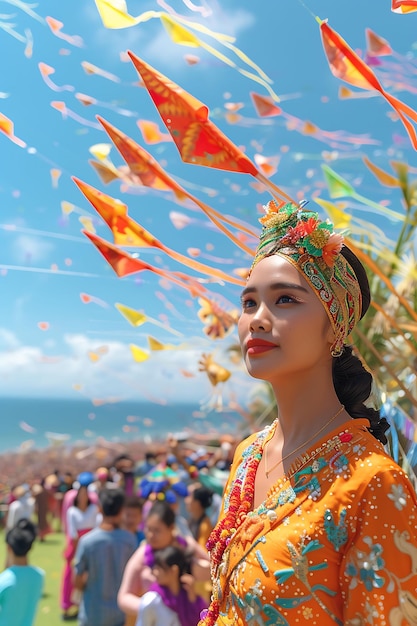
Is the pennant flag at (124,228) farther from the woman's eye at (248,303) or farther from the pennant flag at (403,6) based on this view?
the pennant flag at (403,6)

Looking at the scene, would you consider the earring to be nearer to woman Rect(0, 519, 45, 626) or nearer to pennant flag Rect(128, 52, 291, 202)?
pennant flag Rect(128, 52, 291, 202)

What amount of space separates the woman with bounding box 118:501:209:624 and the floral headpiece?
1.77 metres

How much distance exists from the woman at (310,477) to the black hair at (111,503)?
7.02ft

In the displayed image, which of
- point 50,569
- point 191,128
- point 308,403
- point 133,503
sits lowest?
point 308,403

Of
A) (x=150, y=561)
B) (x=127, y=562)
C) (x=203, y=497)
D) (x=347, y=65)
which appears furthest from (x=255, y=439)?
(x=203, y=497)

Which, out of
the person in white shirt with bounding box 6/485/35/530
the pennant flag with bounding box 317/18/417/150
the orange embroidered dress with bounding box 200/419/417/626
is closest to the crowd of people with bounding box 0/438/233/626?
the person in white shirt with bounding box 6/485/35/530

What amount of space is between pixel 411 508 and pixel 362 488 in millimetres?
80

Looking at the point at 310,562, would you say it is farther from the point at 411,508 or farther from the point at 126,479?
the point at 126,479

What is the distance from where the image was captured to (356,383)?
1274 mm

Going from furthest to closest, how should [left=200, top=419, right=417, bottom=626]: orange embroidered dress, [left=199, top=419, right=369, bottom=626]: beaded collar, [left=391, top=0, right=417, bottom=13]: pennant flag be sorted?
[left=391, top=0, right=417, bottom=13]: pennant flag < [left=199, top=419, right=369, bottom=626]: beaded collar < [left=200, top=419, right=417, bottom=626]: orange embroidered dress

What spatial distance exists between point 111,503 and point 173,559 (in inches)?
35.3

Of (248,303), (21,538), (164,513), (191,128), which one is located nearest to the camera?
(248,303)

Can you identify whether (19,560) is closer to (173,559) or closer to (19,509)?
(173,559)

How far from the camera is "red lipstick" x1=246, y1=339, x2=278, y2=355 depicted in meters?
1.17
